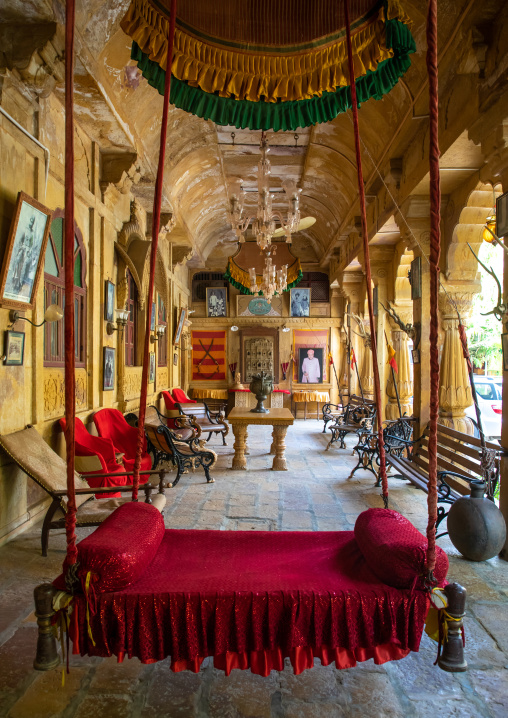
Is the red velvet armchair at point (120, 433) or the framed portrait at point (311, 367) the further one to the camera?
the framed portrait at point (311, 367)

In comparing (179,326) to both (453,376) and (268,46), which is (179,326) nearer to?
(453,376)

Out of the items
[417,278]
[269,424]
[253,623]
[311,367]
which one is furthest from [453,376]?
[311,367]

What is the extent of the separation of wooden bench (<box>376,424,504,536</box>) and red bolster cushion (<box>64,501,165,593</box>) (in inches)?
86.6

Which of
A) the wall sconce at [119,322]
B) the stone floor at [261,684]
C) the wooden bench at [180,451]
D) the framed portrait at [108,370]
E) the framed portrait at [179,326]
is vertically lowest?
the stone floor at [261,684]

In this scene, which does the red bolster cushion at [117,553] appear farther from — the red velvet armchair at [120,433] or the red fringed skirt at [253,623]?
the red velvet armchair at [120,433]

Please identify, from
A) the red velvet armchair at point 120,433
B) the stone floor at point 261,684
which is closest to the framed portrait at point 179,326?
the red velvet armchair at point 120,433

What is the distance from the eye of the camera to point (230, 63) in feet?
8.64

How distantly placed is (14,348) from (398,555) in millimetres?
3347

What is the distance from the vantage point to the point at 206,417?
9.80 metres

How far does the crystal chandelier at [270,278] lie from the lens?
803 cm

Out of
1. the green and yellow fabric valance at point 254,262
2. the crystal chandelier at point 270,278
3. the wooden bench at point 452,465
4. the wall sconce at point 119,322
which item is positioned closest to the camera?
the wooden bench at point 452,465

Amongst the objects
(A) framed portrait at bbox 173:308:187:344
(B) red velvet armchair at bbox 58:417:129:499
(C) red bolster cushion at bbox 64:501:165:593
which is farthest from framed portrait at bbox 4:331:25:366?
(A) framed portrait at bbox 173:308:187:344

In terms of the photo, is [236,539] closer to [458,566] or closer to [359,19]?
[458,566]

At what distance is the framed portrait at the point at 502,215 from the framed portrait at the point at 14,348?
13.0 feet
